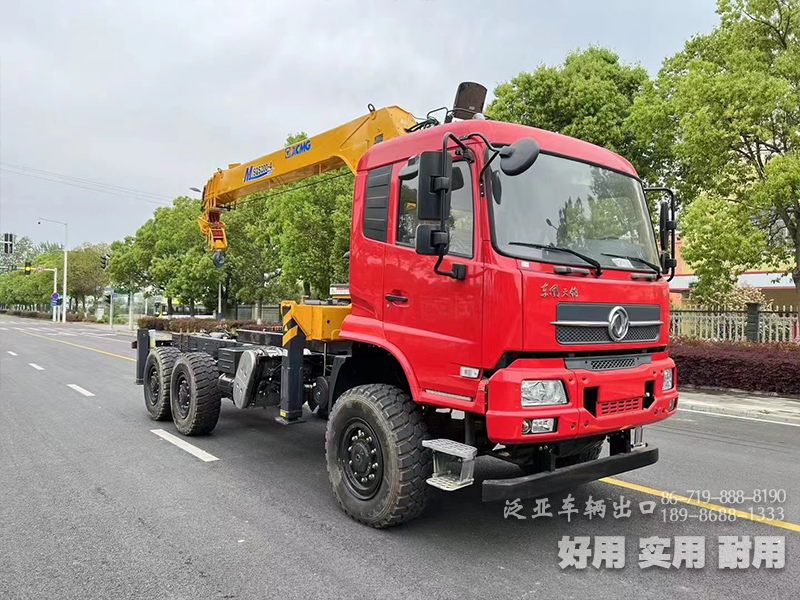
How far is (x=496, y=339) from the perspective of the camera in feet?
12.8

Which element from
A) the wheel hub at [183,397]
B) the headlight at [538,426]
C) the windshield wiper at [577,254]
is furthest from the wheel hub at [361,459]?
the wheel hub at [183,397]

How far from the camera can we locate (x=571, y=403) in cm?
392

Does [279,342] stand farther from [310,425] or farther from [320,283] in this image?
[320,283]

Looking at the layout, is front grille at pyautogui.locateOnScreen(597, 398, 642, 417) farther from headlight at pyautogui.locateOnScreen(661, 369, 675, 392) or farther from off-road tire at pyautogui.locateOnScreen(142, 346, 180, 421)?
off-road tire at pyautogui.locateOnScreen(142, 346, 180, 421)

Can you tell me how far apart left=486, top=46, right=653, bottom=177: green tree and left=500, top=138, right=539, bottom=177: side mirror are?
13.0 m

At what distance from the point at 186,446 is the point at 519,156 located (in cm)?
523

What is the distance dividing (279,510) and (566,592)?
2.35 m

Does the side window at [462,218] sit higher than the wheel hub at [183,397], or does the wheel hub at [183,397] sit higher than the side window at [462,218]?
the side window at [462,218]

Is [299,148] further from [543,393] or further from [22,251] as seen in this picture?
[22,251]

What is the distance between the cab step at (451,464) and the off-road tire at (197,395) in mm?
3884

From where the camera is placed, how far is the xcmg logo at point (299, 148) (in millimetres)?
7505

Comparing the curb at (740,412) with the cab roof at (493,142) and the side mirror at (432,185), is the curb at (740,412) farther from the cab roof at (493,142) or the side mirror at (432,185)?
the side mirror at (432,185)

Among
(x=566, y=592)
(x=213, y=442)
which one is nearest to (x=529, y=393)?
(x=566, y=592)

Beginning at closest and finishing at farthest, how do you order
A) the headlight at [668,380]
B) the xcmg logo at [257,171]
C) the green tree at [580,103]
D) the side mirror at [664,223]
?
the headlight at [668,380] < the side mirror at [664,223] < the xcmg logo at [257,171] < the green tree at [580,103]
